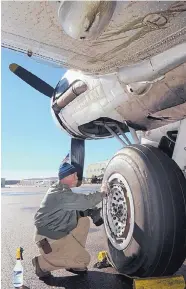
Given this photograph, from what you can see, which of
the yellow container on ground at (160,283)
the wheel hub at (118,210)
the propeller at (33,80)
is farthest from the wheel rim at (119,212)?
the propeller at (33,80)

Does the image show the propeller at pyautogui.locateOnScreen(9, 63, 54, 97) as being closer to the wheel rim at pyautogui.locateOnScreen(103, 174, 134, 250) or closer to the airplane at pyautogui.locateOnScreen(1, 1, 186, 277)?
the airplane at pyautogui.locateOnScreen(1, 1, 186, 277)

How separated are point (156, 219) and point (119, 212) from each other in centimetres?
53

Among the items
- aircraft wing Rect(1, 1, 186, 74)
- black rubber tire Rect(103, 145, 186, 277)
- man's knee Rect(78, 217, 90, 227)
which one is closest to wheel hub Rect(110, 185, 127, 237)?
black rubber tire Rect(103, 145, 186, 277)

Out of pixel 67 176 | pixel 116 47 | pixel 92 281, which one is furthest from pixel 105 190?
pixel 116 47

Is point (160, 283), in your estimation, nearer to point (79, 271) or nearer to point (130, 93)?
point (79, 271)

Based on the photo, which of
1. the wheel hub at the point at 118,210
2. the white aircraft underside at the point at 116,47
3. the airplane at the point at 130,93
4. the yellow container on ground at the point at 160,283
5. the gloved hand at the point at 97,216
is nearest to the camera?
the white aircraft underside at the point at 116,47

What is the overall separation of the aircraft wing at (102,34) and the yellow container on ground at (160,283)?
1763 millimetres

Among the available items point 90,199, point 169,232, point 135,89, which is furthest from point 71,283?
point 135,89

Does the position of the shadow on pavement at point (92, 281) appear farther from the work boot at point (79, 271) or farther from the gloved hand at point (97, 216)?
the gloved hand at point (97, 216)

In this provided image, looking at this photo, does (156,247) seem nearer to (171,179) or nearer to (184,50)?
(171,179)

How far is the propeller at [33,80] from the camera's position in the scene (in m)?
4.87

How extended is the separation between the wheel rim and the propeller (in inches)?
89.2

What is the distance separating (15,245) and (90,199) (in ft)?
6.32

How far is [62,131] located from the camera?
4355 mm
